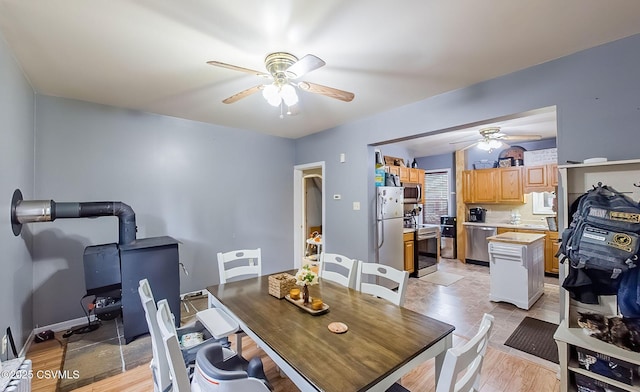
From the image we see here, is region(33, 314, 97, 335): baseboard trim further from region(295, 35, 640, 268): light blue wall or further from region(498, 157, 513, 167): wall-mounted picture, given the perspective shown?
region(498, 157, 513, 167): wall-mounted picture

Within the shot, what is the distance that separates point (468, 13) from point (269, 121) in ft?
9.31

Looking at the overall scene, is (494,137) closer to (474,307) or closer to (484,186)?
(484,186)

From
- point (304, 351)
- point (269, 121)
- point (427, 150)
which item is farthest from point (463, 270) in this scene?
point (304, 351)

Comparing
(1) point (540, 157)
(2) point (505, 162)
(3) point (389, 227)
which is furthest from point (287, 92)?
(1) point (540, 157)

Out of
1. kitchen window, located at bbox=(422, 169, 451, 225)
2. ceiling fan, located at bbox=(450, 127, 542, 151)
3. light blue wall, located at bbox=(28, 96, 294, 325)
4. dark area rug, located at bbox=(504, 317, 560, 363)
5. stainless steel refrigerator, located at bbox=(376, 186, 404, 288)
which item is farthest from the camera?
kitchen window, located at bbox=(422, 169, 451, 225)

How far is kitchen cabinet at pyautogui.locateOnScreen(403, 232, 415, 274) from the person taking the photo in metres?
4.84

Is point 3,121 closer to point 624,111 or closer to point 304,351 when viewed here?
point 304,351

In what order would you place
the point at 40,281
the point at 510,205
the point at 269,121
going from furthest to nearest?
1. the point at 510,205
2. the point at 269,121
3. the point at 40,281

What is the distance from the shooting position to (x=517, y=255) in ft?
11.7

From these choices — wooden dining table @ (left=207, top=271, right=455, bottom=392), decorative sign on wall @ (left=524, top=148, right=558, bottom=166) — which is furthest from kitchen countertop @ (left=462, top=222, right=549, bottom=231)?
wooden dining table @ (left=207, top=271, right=455, bottom=392)

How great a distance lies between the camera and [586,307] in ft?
6.28

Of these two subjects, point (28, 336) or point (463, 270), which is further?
point (463, 270)

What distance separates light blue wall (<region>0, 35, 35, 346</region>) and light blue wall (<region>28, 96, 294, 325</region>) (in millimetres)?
184

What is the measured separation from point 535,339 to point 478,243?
3.25 metres
